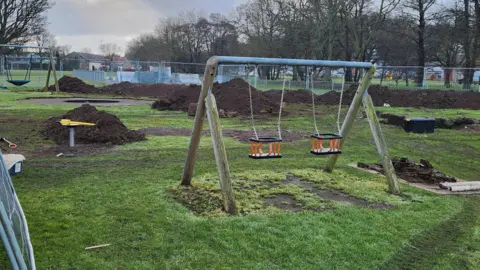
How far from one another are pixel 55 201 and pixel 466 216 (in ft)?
18.6

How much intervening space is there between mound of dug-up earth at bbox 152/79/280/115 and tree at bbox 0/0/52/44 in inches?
1225

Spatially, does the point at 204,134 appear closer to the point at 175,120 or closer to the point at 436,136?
the point at 175,120

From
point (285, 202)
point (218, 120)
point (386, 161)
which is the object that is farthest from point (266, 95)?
point (218, 120)

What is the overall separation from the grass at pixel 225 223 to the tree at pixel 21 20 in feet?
141

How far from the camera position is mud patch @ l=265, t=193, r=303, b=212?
5867mm

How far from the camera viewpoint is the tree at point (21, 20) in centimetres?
4409

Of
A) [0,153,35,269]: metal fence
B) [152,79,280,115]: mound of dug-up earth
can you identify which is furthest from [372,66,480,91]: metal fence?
[0,153,35,269]: metal fence

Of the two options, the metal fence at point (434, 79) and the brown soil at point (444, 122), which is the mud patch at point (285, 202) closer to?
the brown soil at point (444, 122)

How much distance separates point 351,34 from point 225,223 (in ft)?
145

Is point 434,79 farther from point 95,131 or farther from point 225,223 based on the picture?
point 225,223

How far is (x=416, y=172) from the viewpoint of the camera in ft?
Result: 26.5

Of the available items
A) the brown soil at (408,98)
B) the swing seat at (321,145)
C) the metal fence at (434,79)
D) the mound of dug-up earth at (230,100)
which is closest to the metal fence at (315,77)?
the metal fence at (434,79)

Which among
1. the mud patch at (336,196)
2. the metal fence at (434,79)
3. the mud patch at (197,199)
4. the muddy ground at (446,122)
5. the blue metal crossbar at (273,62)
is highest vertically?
the metal fence at (434,79)

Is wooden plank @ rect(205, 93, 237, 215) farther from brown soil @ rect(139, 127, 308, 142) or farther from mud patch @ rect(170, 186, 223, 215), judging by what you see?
brown soil @ rect(139, 127, 308, 142)
